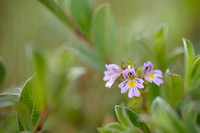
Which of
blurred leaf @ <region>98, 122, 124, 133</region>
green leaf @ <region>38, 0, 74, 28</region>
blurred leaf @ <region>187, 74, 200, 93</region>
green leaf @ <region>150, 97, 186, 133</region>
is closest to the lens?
green leaf @ <region>150, 97, 186, 133</region>

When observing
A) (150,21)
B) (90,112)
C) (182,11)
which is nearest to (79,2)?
(90,112)

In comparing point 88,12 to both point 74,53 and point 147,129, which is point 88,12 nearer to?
point 74,53

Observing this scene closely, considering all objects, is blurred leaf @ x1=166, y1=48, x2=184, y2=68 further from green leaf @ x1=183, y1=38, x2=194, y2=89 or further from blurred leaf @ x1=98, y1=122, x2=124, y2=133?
blurred leaf @ x1=98, y1=122, x2=124, y2=133

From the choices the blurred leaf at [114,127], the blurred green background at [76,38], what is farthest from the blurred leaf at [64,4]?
the blurred leaf at [114,127]

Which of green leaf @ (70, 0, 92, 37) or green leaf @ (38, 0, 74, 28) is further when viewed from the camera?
green leaf @ (70, 0, 92, 37)

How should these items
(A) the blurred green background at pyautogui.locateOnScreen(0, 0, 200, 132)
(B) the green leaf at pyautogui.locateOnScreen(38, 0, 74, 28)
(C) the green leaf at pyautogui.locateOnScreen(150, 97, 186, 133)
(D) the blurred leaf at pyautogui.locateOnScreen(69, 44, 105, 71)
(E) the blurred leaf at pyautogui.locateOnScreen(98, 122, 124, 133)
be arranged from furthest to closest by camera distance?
(A) the blurred green background at pyautogui.locateOnScreen(0, 0, 200, 132) → (D) the blurred leaf at pyautogui.locateOnScreen(69, 44, 105, 71) → (B) the green leaf at pyautogui.locateOnScreen(38, 0, 74, 28) → (E) the blurred leaf at pyautogui.locateOnScreen(98, 122, 124, 133) → (C) the green leaf at pyautogui.locateOnScreen(150, 97, 186, 133)

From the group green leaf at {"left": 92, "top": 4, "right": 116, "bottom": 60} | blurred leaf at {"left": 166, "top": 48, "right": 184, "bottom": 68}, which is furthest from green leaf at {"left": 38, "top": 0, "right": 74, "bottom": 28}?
blurred leaf at {"left": 166, "top": 48, "right": 184, "bottom": 68}

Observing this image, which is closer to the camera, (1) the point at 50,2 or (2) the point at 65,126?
(1) the point at 50,2
